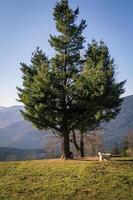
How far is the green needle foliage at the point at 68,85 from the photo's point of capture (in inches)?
1564

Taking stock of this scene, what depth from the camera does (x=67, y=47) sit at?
44.2 m

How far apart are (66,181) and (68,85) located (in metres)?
14.3

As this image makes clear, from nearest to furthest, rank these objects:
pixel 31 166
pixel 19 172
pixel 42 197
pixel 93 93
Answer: pixel 42 197, pixel 19 172, pixel 31 166, pixel 93 93

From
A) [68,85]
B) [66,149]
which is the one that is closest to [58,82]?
[68,85]

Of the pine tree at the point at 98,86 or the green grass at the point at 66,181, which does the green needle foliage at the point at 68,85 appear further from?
the green grass at the point at 66,181

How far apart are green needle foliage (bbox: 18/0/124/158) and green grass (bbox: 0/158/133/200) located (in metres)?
5.97

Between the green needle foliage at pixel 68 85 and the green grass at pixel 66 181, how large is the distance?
5.97 metres

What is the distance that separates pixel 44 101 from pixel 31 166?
756 cm

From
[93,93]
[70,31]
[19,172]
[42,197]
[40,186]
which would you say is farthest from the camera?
[70,31]

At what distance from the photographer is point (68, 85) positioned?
41750 millimetres

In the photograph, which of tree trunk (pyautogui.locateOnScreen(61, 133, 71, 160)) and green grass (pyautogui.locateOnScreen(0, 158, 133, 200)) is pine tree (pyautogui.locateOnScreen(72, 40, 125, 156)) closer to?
tree trunk (pyautogui.locateOnScreen(61, 133, 71, 160))

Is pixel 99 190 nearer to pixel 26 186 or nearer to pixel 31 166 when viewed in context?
pixel 26 186

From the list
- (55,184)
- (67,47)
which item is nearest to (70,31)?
(67,47)

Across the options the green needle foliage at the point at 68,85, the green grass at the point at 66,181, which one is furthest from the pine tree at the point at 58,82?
the green grass at the point at 66,181
